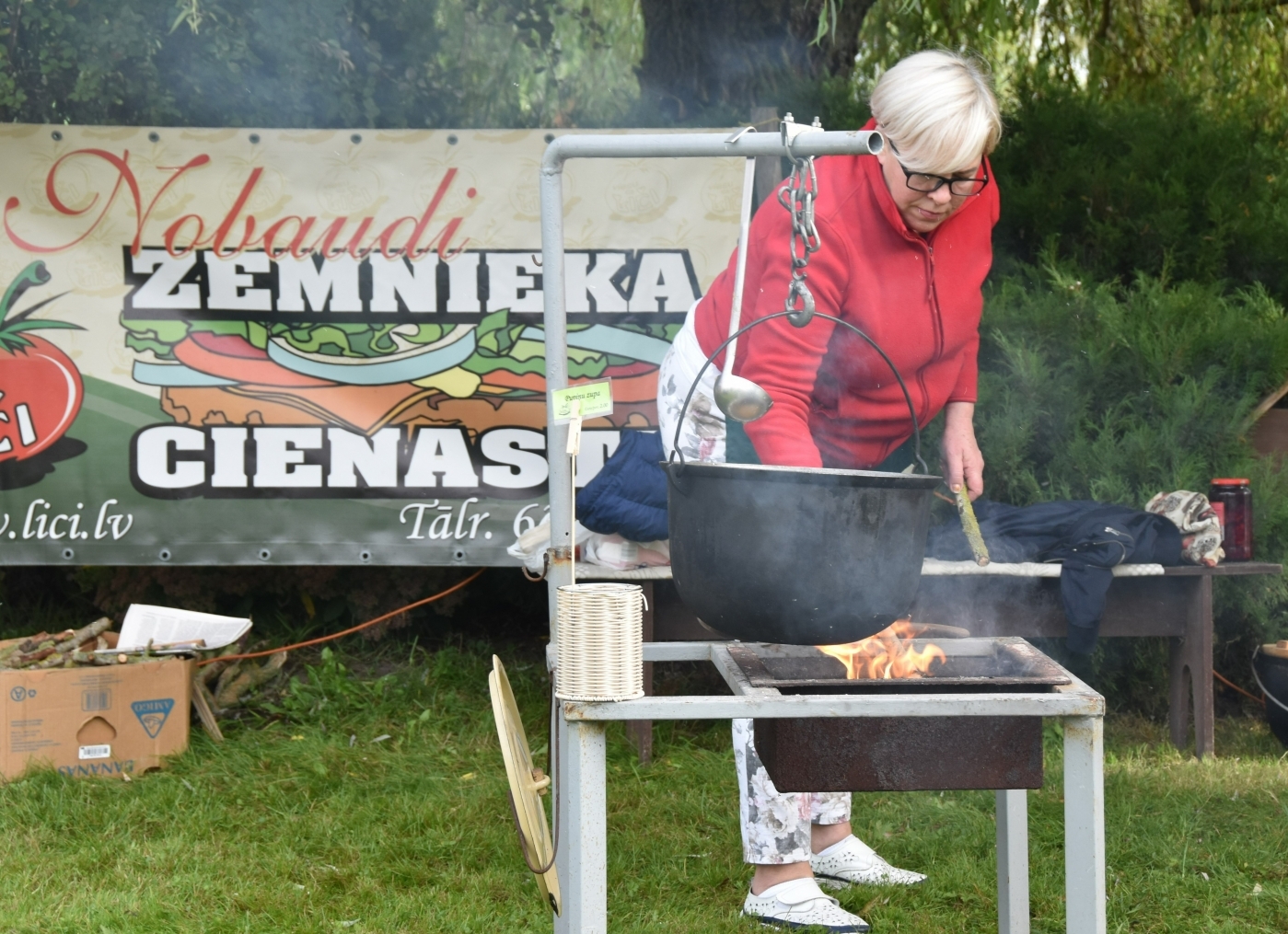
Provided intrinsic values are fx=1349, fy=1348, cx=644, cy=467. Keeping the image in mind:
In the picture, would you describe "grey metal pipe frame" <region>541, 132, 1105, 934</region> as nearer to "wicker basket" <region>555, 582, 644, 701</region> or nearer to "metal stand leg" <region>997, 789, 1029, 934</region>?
"wicker basket" <region>555, 582, 644, 701</region>

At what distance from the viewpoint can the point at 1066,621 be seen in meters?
4.54

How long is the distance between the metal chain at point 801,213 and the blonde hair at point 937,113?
0.24m

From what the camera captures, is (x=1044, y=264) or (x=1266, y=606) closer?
(x=1266, y=606)

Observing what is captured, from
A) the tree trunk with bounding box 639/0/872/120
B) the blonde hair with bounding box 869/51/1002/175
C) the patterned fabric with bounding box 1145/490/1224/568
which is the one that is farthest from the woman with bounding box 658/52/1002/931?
the tree trunk with bounding box 639/0/872/120

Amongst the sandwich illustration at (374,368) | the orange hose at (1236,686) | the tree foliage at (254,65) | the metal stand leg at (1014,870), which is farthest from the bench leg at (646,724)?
the tree foliage at (254,65)

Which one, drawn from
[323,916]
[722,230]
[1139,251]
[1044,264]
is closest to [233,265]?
[722,230]

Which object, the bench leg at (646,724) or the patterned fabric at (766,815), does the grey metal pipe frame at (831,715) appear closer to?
the patterned fabric at (766,815)

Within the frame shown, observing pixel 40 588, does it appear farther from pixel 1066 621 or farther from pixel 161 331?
pixel 1066 621

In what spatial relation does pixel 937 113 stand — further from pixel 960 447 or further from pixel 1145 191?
pixel 1145 191

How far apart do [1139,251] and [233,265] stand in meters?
3.74

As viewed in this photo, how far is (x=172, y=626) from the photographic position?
4844mm

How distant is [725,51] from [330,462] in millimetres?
2519

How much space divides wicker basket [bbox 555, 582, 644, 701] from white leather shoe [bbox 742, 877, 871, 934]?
1.23 metres

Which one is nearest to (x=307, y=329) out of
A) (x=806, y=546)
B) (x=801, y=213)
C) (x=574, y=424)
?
(x=574, y=424)
